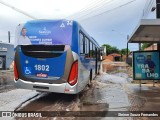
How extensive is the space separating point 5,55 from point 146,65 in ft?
120

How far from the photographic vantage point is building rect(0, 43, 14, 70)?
48.7 m

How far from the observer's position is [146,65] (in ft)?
55.7

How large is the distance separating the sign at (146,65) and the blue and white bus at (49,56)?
5.77 metres

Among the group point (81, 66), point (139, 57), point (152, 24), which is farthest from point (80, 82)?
point (139, 57)

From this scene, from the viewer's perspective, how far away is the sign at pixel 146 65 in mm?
16750

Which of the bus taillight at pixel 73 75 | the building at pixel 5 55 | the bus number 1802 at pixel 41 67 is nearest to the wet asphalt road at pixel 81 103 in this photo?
the bus taillight at pixel 73 75

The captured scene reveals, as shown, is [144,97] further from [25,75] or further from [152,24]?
[25,75]

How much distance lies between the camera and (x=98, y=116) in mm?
9336

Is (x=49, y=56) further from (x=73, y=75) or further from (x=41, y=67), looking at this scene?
(x=73, y=75)

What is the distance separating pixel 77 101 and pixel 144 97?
306cm

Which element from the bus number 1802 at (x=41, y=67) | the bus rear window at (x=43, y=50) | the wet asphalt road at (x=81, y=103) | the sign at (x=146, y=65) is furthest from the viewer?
the sign at (x=146, y=65)

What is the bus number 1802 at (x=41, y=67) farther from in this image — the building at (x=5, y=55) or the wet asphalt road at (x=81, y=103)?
the building at (x=5, y=55)

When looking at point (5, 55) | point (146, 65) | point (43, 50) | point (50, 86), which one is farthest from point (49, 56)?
point (5, 55)

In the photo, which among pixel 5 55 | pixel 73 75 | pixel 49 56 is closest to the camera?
pixel 73 75
